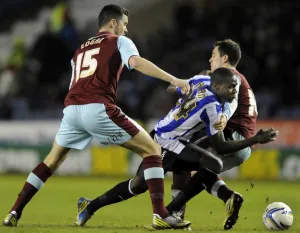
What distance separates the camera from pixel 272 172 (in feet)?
51.0

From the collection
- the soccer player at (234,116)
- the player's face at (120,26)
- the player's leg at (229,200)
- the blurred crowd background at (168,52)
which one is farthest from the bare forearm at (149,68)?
the blurred crowd background at (168,52)

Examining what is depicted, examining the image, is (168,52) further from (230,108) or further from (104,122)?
(104,122)

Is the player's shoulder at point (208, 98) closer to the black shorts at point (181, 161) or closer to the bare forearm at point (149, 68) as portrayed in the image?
the black shorts at point (181, 161)

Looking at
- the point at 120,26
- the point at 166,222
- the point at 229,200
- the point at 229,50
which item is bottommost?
the point at 166,222

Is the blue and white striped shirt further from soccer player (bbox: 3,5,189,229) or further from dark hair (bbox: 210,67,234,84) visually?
soccer player (bbox: 3,5,189,229)

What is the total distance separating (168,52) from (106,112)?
1215 centimetres

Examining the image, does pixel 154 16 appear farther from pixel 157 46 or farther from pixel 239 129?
pixel 239 129

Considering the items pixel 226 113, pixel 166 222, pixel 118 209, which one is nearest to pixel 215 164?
pixel 226 113

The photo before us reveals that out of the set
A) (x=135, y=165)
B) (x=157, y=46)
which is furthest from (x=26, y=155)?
(x=157, y=46)

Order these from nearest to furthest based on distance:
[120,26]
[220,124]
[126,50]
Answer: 1. [126,50]
2. [220,124]
3. [120,26]

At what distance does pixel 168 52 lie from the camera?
18.3m

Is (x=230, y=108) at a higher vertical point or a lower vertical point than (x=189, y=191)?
higher

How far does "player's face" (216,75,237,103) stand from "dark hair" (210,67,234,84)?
0.09 ft

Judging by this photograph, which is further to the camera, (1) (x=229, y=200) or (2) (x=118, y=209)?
Answer: (2) (x=118, y=209)
